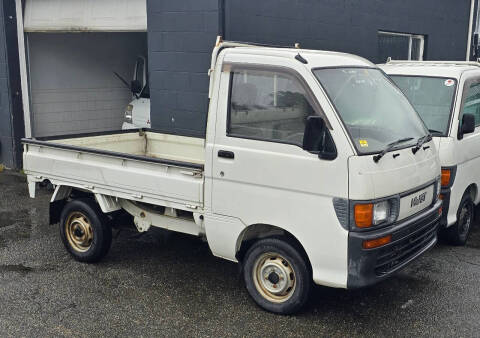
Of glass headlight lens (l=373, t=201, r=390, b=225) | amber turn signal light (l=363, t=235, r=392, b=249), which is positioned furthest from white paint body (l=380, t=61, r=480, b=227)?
amber turn signal light (l=363, t=235, r=392, b=249)

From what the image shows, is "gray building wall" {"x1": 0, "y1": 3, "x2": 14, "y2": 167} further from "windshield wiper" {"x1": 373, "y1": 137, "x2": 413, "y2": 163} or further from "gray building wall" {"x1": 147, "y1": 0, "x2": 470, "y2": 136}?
"windshield wiper" {"x1": 373, "y1": 137, "x2": 413, "y2": 163}

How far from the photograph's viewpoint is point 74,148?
19.4 ft

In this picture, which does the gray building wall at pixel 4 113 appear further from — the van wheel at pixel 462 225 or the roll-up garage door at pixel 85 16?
the van wheel at pixel 462 225

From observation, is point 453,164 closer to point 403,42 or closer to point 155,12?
point 155,12

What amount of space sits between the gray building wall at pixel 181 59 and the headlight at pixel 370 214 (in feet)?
14.4

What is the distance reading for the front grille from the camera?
4586 millimetres

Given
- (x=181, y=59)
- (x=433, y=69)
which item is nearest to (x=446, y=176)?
(x=433, y=69)

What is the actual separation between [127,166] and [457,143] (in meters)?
3.56

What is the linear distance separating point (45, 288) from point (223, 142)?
2.27 meters

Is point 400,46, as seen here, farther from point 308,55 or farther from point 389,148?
point 389,148

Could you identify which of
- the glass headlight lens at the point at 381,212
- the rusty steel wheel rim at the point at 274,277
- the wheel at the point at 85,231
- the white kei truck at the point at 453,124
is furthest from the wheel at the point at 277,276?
the white kei truck at the point at 453,124

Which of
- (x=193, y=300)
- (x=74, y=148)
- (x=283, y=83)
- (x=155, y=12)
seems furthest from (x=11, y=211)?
(x=283, y=83)

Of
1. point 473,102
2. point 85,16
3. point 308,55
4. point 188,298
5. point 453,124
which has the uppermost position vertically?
point 85,16

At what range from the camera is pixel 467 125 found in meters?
Result: 6.26
